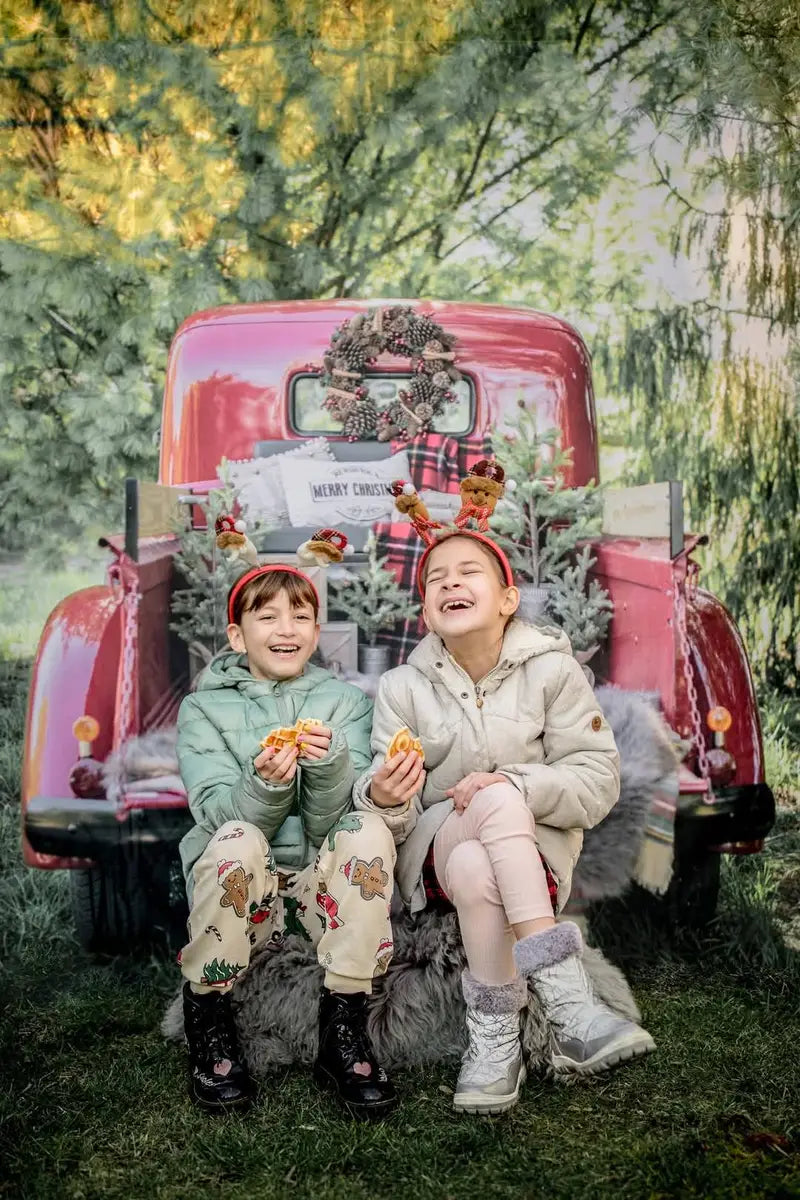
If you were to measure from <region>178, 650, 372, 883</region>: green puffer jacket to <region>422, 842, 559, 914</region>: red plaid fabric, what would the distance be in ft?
0.76

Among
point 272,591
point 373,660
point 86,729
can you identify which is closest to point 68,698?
point 86,729

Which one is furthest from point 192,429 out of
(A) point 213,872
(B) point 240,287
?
(A) point 213,872

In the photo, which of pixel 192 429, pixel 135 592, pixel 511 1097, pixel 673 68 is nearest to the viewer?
pixel 511 1097

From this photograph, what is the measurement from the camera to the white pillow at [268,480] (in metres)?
3.24

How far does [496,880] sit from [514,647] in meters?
0.53

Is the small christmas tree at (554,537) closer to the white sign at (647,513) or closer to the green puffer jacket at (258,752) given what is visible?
the white sign at (647,513)

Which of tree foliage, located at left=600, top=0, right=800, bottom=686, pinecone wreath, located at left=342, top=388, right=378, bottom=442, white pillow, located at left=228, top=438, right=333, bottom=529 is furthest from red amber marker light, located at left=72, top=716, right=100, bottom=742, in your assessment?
tree foliage, located at left=600, top=0, right=800, bottom=686

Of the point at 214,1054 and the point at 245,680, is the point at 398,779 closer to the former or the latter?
the point at 245,680

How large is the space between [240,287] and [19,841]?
6.23 feet

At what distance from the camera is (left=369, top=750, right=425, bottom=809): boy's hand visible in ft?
6.66

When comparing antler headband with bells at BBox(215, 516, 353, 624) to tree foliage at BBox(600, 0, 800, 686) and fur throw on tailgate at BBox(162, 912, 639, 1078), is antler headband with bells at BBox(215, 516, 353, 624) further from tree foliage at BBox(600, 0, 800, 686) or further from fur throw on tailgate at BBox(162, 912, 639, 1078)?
tree foliage at BBox(600, 0, 800, 686)

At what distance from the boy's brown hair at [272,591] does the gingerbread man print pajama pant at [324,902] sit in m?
0.50

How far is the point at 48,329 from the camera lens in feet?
11.1

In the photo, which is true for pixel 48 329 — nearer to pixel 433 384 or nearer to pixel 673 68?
pixel 433 384
